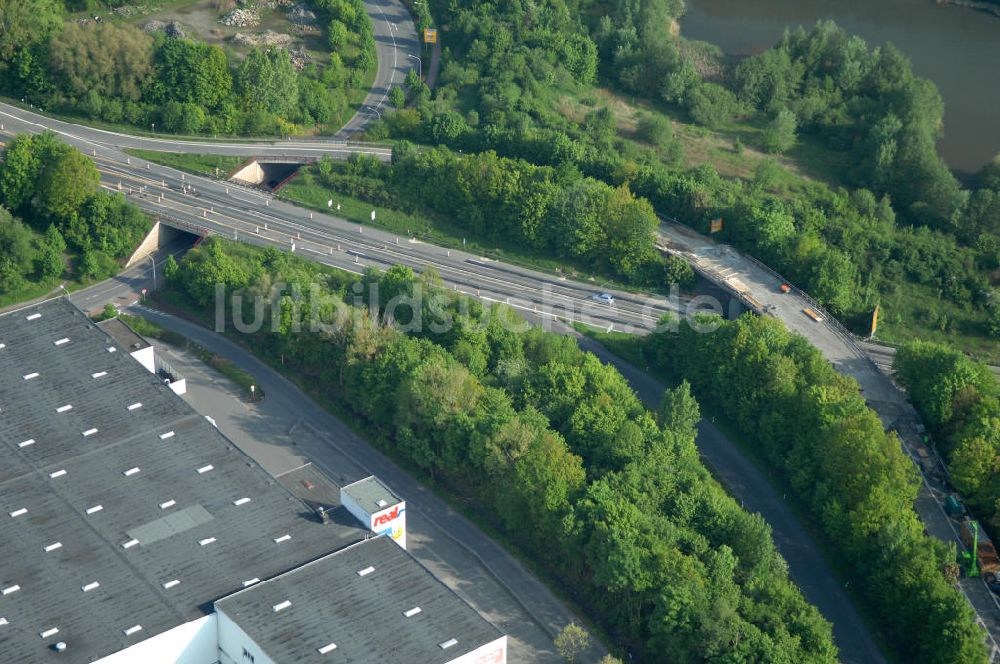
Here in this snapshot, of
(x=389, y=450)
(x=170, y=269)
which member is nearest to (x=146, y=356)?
(x=170, y=269)

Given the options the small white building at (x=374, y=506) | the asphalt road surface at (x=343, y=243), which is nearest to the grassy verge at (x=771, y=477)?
the asphalt road surface at (x=343, y=243)

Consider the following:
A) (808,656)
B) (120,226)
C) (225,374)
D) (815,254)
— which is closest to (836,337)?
(815,254)

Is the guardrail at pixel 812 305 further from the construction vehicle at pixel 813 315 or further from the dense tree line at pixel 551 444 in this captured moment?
the dense tree line at pixel 551 444

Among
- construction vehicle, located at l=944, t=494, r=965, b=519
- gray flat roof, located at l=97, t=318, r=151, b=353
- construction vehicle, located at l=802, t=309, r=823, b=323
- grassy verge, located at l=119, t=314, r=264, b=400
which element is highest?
construction vehicle, located at l=802, t=309, r=823, b=323

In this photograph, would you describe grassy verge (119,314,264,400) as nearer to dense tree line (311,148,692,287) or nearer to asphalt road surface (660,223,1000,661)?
dense tree line (311,148,692,287)

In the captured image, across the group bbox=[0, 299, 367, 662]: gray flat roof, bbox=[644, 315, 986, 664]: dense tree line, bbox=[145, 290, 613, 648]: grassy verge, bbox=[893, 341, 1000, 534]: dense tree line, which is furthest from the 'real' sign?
bbox=[893, 341, 1000, 534]: dense tree line

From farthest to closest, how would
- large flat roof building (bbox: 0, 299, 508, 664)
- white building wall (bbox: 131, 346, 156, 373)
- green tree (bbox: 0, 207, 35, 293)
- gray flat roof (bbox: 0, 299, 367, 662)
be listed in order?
green tree (bbox: 0, 207, 35, 293), white building wall (bbox: 131, 346, 156, 373), gray flat roof (bbox: 0, 299, 367, 662), large flat roof building (bbox: 0, 299, 508, 664)

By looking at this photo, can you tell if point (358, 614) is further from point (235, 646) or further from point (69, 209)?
point (69, 209)
